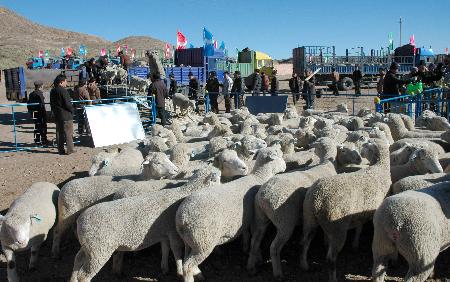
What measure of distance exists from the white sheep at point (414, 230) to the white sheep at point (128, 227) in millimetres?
1861

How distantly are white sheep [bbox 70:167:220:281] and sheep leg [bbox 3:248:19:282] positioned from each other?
824 millimetres

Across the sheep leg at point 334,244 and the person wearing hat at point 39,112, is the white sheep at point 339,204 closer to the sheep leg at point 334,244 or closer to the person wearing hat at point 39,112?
the sheep leg at point 334,244

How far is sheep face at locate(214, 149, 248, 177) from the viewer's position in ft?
18.6

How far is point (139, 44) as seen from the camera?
93562 mm

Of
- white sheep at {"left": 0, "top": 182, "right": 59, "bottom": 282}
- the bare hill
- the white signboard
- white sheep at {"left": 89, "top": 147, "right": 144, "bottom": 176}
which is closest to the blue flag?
the white signboard

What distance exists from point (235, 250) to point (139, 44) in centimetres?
9241

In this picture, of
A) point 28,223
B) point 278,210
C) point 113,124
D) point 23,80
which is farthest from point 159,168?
point 23,80

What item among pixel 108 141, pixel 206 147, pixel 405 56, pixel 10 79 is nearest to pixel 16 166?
pixel 108 141

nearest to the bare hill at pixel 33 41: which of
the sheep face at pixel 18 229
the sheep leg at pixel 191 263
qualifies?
the sheep face at pixel 18 229

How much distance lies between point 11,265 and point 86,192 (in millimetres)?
1190

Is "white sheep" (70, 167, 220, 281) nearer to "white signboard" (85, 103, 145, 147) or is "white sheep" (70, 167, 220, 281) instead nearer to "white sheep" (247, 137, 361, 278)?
"white sheep" (247, 137, 361, 278)

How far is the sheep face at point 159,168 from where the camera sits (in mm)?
5793

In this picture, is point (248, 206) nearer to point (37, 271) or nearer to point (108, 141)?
point (37, 271)

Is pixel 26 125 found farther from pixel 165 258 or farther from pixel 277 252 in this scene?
pixel 277 252
